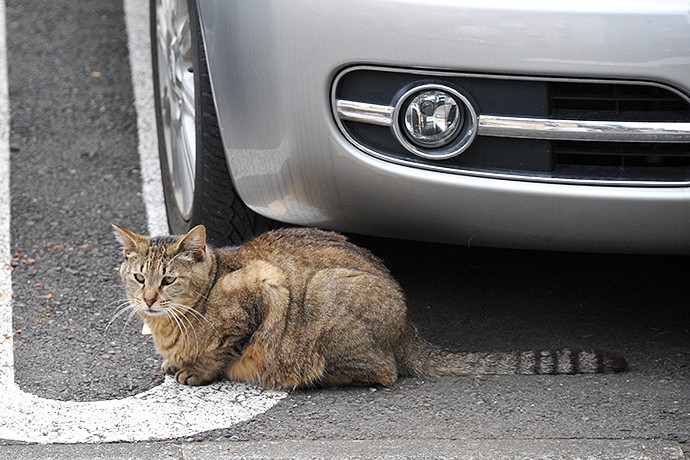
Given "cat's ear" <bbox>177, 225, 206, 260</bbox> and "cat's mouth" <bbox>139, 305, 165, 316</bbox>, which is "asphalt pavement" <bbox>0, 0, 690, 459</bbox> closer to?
"cat's mouth" <bbox>139, 305, 165, 316</bbox>

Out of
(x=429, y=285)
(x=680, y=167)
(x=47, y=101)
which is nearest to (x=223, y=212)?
(x=429, y=285)

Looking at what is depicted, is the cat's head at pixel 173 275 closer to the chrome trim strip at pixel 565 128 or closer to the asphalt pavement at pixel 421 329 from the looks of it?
the asphalt pavement at pixel 421 329

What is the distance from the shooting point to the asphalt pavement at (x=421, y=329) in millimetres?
2898

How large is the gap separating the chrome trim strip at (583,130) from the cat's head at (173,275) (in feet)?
2.90

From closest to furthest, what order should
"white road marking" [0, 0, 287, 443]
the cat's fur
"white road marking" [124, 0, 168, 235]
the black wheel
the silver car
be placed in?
the silver car → "white road marking" [0, 0, 287, 443] → the cat's fur → the black wheel → "white road marking" [124, 0, 168, 235]

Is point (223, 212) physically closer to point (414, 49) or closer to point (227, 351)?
point (227, 351)

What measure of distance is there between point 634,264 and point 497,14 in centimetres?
152

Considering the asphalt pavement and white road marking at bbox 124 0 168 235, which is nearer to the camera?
the asphalt pavement

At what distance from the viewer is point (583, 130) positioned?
288 cm

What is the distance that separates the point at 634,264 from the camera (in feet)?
13.2

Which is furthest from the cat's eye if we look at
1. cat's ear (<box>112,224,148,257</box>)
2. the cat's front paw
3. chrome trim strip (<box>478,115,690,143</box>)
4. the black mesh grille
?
the black mesh grille

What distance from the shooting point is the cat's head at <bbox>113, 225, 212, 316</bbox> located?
3193 millimetres

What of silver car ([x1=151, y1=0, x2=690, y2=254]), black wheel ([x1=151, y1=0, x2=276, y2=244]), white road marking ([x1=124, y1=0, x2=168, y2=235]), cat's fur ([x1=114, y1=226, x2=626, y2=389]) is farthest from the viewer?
white road marking ([x1=124, y1=0, x2=168, y2=235])

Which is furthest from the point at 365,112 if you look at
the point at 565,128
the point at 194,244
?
the point at 194,244
